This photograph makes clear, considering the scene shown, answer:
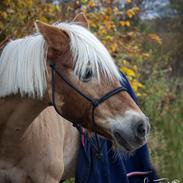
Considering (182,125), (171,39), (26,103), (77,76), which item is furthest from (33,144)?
(171,39)

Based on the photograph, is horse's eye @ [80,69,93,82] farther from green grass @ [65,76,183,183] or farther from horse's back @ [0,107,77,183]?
green grass @ [65,76,183,183]

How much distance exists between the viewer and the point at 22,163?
3297 millimetres

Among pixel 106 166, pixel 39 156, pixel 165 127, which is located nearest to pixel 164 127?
pixel 165 127

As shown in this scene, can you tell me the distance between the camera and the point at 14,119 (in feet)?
10.3

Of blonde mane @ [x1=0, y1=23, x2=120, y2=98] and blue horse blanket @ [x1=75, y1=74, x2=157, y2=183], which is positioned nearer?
blonde mane @ [x1=0, y1=23, x2=120, y2=98]

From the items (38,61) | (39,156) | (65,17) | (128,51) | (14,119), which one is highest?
(38,61)

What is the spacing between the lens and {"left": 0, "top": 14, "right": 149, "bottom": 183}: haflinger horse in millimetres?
2809

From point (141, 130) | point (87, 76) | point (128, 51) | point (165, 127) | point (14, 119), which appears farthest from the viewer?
point (165, 127)

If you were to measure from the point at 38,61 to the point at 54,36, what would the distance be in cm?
16

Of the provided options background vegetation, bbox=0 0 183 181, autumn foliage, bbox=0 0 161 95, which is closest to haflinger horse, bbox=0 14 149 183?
background vegetation, bbox=0 0 183 181

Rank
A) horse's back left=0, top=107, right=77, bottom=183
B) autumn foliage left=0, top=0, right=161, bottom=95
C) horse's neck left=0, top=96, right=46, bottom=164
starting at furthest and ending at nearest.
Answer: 1. autumn foliage left=0, top=0, right=161, bottom=95
2. horse's back left=0, top=107, right=77, bottom=183
3. horse's neck left=0, top=96, right=46, bottom=164

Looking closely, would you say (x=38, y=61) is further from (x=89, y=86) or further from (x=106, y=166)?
(x=106, y=166)

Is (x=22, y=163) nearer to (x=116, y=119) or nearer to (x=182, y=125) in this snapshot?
(x=116, y=119)

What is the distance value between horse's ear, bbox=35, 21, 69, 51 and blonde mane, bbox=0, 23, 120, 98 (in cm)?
4
